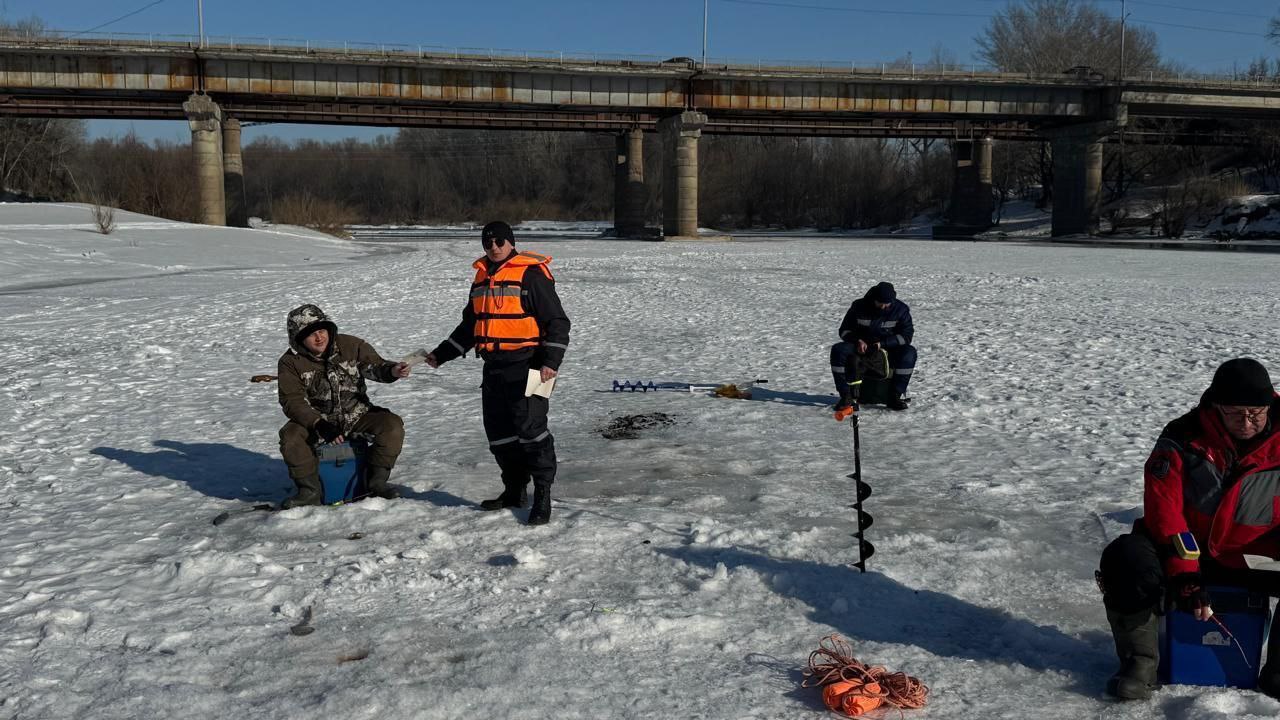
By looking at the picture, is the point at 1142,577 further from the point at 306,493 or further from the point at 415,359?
the point at 306,493

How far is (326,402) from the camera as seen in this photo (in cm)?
615

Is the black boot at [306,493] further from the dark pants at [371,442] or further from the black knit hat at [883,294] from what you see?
the black knit hat at [883,294]

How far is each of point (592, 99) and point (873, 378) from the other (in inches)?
1586

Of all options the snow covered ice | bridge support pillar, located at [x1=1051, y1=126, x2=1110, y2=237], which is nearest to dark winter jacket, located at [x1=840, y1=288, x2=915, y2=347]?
the snow covered ice

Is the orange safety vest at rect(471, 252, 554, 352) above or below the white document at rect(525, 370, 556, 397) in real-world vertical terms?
above

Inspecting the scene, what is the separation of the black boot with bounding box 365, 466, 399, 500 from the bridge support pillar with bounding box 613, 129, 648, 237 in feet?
166

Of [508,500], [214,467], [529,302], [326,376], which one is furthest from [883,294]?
[214,467]

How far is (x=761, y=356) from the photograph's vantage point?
39.9 feet

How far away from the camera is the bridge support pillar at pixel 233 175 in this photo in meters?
46.9

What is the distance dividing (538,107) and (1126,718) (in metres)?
Answer: 45.7

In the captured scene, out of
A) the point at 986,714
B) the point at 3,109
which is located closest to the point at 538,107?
the point at 3,109

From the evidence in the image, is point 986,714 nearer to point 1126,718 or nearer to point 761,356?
point 1126,718

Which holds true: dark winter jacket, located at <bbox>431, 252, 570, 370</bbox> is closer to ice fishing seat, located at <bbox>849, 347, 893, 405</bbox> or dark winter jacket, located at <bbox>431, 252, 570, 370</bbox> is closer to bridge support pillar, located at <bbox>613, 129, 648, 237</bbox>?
ice fishing seat, located at <bbox>849, 347, 893, 405</bbox>

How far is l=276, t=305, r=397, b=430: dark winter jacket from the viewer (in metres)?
6.02
